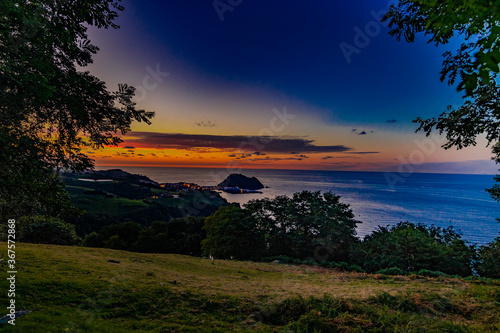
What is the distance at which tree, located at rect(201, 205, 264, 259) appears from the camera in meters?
28.2

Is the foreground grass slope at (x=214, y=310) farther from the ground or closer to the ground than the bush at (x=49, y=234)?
farther from the ground

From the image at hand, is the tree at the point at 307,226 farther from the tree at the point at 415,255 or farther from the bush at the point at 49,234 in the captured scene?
the bush at the point at 49,234

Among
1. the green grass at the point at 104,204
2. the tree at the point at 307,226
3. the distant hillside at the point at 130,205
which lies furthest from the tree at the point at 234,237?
the green grass at the point at 104,204

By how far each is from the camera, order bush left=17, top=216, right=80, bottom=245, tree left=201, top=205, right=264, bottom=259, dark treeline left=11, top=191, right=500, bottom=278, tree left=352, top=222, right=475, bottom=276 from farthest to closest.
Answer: tree left=201, top=205, right=264, bottom=259 → bush left=17, top=216, right=80, bottom=245 → dark treeline left=11, top=191, right=500, bottom=278 → tree left=352, top=222, right=475, bottom=276

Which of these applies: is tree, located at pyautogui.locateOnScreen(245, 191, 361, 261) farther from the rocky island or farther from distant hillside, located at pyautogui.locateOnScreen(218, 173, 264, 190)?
distant hillside, located at pyautogui.locateOnScreen(218, 173, 264, 190)

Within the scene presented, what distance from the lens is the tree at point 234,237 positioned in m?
28.2

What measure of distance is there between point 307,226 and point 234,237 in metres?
9.93

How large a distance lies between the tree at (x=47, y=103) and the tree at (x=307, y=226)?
24314mm

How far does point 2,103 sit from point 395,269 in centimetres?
2479

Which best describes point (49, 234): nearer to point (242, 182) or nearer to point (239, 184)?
point (239, 184)

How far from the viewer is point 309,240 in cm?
2745

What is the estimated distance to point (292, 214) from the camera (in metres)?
29.6

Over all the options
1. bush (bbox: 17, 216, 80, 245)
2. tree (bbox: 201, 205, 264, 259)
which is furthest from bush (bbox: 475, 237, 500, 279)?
bush (bbox: 17, 216, 80, 245)

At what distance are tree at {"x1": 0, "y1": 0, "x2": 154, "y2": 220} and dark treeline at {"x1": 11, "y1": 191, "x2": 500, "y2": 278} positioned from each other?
18171 mm
